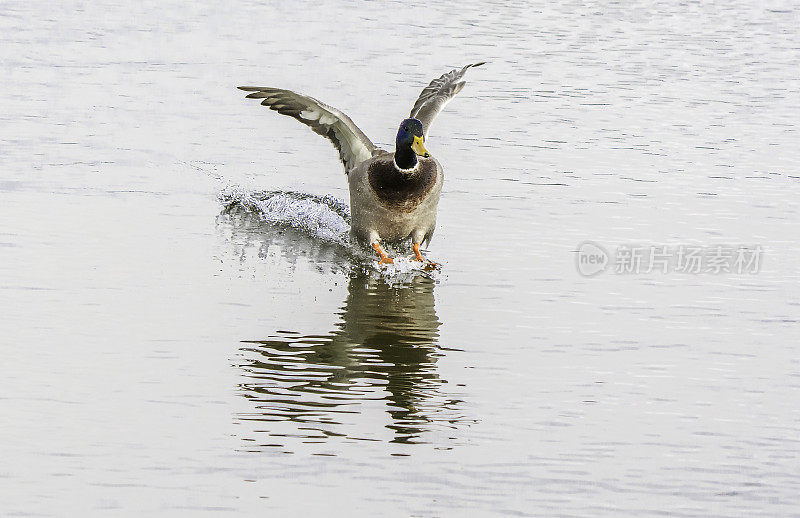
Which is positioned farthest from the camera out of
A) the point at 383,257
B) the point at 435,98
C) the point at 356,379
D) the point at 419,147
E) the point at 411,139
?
the point at 435,98

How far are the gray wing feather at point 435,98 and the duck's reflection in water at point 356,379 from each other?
326cm

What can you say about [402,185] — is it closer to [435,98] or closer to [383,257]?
[383,257]

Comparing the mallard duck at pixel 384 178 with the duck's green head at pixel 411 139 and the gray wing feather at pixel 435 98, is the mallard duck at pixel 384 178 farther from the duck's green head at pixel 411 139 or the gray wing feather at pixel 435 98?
the gray wing feather at pixel 435 98

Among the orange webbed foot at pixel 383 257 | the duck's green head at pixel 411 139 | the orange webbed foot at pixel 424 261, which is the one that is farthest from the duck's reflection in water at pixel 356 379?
the duck's green head at pixel 411 139

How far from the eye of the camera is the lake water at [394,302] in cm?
625

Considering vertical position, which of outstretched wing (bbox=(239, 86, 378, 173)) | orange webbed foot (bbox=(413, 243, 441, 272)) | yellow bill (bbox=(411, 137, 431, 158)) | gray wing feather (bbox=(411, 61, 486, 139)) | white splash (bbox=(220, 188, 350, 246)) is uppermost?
gray wing feather (bbox=(411, 61, 486, 139))

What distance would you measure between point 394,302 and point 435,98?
3.53 metres

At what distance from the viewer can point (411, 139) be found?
10.7m

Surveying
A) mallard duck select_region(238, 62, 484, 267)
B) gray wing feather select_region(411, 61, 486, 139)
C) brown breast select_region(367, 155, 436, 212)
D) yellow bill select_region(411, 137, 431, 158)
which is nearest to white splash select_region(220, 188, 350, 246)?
mallard duck select_region(238, 62, 484, 267)

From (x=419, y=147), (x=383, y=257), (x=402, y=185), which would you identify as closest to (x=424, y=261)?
(x=383, y=257)

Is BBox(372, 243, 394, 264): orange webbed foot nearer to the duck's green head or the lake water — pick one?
the lake water

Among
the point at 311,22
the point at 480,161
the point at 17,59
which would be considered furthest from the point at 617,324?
the point at 311,22

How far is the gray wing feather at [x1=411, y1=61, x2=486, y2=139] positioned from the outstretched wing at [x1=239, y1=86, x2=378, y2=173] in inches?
31.7

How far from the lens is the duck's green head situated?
10.6 metres
